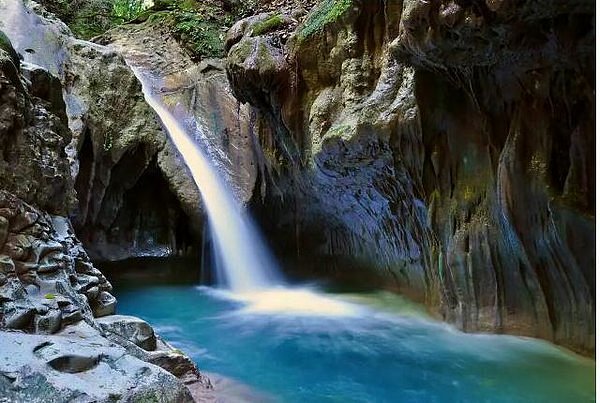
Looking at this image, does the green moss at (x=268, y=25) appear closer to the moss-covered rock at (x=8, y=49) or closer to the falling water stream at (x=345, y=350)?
the moss-covered rock at (x=8, y=49)

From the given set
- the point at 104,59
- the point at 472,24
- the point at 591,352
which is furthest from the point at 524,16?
the point at 104,59

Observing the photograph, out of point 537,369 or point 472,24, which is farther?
point 537,369

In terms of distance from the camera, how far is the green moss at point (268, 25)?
9414 mm

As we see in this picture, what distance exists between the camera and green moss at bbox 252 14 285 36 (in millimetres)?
9414

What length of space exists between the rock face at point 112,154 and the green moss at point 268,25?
380 centimetres

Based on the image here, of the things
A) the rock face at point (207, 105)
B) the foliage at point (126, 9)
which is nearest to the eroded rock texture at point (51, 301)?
the rock face at point (207, 105)

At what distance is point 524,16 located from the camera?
438cm

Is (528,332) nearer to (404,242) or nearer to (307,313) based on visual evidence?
(404,242)

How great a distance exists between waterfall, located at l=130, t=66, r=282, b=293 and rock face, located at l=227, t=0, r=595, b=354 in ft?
7.72

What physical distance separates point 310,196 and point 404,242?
2803 mm

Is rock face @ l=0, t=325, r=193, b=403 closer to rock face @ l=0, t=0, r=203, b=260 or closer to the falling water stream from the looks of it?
the falling water stream

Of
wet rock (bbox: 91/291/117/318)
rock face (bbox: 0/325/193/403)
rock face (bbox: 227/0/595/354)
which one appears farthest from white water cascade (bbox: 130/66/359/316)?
rock face (bbox: 0/325/193/403)

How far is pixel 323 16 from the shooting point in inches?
324

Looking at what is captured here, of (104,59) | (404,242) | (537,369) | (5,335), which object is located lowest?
(537,369)
